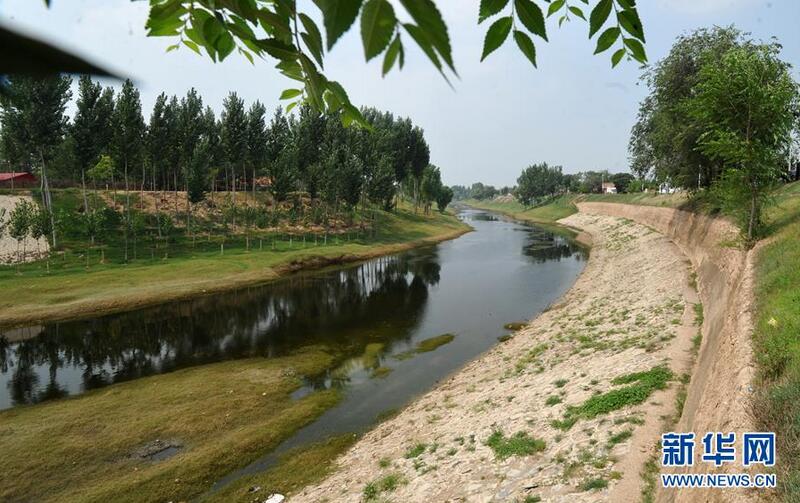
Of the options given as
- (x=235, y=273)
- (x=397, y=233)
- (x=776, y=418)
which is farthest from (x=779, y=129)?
(x=397, y=233)

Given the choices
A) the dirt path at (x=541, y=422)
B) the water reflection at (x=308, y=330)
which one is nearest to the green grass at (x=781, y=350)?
the dirt path at (x=541, y=422)

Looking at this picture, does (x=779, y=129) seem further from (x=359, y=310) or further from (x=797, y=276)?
(x=359, y=310)

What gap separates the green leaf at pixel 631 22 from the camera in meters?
2.29

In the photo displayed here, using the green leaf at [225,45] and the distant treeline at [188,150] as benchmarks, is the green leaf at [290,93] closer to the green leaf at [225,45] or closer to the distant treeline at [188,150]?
the green leaf at [225,45]

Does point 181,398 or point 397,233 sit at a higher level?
point 397,233

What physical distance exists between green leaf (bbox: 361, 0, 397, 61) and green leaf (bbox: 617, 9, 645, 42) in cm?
184

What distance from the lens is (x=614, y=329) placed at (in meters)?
18.3

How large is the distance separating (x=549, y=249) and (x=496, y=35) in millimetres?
59049

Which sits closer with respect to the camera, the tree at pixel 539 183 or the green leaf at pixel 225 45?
the green leaf at pixel 225 45

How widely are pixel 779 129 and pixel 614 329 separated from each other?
11167 millimetres

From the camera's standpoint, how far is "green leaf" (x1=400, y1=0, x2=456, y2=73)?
40.7 inches

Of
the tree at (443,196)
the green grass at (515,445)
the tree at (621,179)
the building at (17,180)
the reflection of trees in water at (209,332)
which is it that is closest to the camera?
the green grass at (515,445)

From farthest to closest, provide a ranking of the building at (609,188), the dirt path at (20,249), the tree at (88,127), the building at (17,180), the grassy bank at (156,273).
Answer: the building at (609,188) < the building at (17,180) < the tree at (88,127) < the dirt path at (20,249) < the grassy bank at (156,273)

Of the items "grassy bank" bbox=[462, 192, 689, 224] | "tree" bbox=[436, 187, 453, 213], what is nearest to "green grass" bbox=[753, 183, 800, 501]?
"grassy bank" bbox=[462, 192, 689, 224]
